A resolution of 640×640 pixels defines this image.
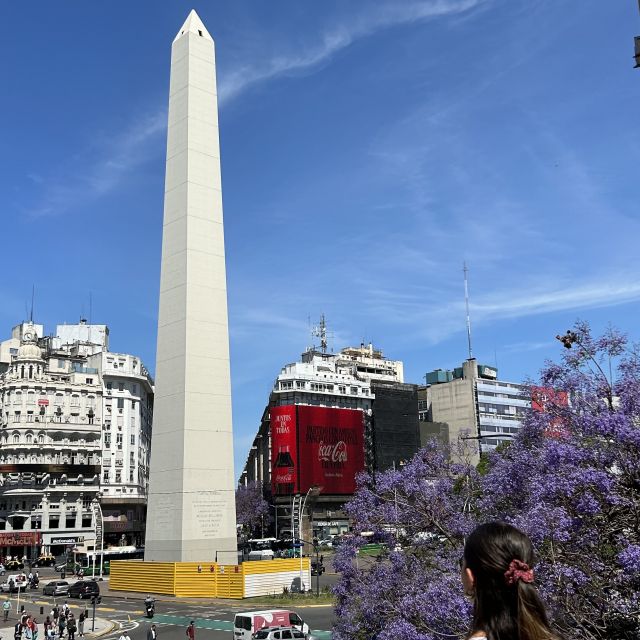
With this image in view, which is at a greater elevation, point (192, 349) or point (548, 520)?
point (192, 349)

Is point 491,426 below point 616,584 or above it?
above

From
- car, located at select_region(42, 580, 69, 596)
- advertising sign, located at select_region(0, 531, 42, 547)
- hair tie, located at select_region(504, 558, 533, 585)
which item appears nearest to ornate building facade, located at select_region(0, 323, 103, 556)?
advertising sign, located at select_region(0, 531, 42, 547)

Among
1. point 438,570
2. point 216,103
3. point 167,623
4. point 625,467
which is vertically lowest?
point 167,623

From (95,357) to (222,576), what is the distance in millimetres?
61863

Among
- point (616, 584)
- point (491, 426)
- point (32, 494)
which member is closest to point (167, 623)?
point (616, 584)

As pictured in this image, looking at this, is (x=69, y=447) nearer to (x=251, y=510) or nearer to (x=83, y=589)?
(x=251, y=510)

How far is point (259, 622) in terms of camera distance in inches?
1099

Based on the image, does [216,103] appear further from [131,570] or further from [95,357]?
[95,357]

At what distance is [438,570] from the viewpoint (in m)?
17.4

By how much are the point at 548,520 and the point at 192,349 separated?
36.4m

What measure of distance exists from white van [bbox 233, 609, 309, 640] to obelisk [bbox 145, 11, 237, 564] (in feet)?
59.2

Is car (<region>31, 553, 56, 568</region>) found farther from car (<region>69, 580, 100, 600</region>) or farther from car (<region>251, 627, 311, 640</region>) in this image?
car (<region>251, 627, 311, 640</region>)

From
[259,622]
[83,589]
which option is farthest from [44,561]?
[259,622]

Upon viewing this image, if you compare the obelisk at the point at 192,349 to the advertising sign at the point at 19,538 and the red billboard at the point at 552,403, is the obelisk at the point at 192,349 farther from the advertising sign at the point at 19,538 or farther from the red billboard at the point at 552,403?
the advertising sign at the point at 19,538
